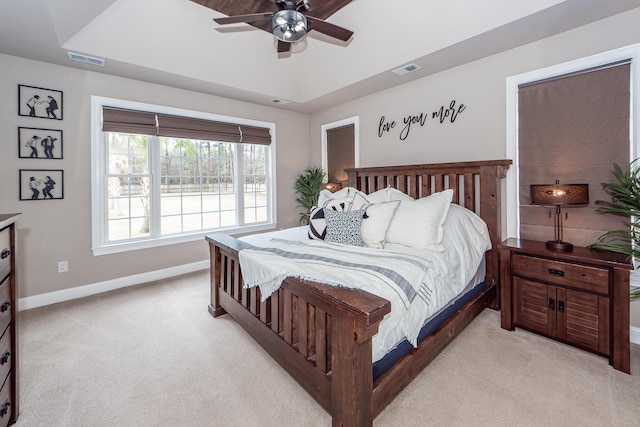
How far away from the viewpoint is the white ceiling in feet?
7.69

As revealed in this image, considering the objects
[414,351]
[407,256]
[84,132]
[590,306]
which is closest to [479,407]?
[414,351]

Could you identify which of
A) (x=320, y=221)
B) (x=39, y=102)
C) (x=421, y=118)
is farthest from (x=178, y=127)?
(x=421, y=118)

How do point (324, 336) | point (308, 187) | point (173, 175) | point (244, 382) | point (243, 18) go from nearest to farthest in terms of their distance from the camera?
point (324, 336), point (244, 382), point (243, 18), point (173, 175), point (308, 187)

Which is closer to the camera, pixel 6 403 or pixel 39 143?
pixel 6 403

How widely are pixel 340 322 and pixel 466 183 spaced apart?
2.34 metres

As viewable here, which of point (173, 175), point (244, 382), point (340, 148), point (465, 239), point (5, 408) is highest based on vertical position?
point (340, 148)

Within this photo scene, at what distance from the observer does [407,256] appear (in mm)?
2020

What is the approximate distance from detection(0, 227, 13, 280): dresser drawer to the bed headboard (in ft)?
10.9

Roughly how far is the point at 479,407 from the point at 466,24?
297cm

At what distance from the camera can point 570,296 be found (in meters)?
2.13

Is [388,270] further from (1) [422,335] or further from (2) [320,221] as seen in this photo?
(2) [320,221]

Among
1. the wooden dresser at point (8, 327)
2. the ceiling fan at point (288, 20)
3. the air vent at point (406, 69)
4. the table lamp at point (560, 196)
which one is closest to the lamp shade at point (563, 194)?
the table lamp at point (560, 196)

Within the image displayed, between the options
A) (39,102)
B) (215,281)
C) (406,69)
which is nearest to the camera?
(215,281)

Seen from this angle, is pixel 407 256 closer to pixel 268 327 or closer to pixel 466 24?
pixel 268 327
